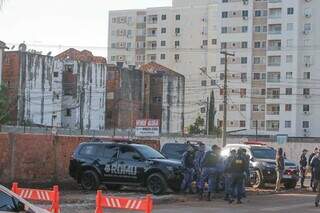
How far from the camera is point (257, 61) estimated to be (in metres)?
104

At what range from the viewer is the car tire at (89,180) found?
23.8 m

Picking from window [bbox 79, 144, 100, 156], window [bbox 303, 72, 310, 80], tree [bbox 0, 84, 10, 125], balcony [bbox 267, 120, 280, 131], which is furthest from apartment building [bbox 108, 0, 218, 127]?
window [bbox 79, 144, 100, 156]

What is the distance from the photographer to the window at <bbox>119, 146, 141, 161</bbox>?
23.3 meters

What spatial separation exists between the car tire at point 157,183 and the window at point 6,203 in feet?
45.6

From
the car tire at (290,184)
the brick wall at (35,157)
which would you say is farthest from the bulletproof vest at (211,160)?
the car tire at (290,184)

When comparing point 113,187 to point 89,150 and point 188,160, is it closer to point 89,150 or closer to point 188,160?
point 89,150

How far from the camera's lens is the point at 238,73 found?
104062 mm

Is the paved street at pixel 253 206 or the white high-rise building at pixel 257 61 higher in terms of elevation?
the white high-rise building at pixel 257 61

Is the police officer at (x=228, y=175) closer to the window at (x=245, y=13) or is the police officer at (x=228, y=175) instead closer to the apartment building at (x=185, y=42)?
the window at (x=245, y=13)

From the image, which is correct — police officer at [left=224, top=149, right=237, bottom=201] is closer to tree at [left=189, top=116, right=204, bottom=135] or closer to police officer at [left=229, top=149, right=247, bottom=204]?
police officer at [left=229, top=149, right=247, bottom=204]

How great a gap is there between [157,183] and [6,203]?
1406cm

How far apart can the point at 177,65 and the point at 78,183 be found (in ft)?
318

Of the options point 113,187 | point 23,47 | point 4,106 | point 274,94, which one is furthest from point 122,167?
point 274,94

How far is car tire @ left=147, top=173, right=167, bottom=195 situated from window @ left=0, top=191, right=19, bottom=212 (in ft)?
45.6
